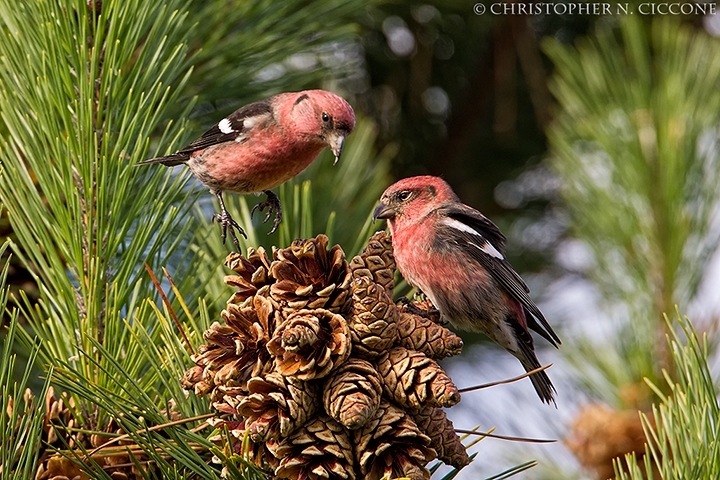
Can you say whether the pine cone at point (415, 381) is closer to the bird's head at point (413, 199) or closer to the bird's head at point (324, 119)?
the bird's head at point (324, 119)

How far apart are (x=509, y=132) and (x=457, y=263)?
2146mm

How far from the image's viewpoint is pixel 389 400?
156 centimetres

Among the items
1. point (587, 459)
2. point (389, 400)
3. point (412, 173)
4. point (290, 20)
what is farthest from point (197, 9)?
point (412, 173)

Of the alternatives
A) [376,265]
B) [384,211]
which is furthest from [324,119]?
[376,265]

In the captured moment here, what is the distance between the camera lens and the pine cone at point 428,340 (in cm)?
162

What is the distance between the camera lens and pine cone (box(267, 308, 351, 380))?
1.49 metres

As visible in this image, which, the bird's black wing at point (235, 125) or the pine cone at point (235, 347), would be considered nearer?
the pine cone at point (235, 347)

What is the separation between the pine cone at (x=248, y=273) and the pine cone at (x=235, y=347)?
5 centimetres

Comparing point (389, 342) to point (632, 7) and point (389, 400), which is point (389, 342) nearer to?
point (389, 400)

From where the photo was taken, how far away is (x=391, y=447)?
150 cm

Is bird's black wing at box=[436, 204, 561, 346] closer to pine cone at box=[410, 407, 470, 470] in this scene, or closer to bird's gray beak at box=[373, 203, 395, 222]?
bird's gray beak at box=[373, 203, 395, 222]

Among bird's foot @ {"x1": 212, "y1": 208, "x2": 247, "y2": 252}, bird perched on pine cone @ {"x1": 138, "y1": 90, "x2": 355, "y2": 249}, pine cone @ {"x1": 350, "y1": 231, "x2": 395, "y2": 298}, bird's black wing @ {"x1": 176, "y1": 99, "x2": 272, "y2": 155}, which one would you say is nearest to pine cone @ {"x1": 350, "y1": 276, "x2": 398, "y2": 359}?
pine cone @ {"x1": 350, "y1": 231, "x2": 395, "y2": 298}

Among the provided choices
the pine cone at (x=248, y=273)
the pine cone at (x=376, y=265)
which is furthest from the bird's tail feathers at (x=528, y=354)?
the pine cone at (x=248, y=273)

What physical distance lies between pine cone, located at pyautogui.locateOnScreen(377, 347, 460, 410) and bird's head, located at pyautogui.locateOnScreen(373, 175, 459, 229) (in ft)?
5.15
